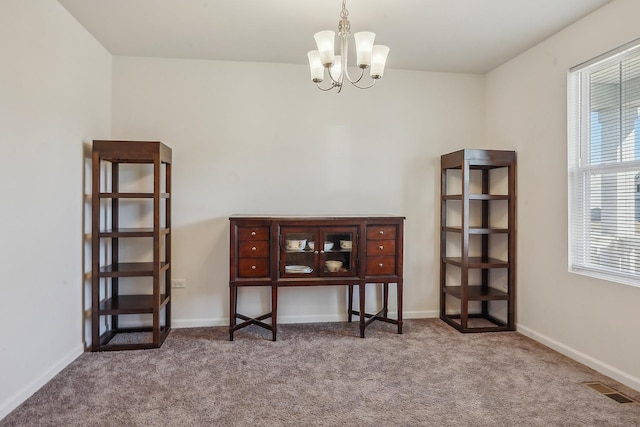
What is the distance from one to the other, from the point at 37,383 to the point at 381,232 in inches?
107

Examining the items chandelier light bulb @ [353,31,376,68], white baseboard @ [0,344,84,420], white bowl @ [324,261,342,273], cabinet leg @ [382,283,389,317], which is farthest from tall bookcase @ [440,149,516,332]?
white baseboard @ [0,344,84,420]

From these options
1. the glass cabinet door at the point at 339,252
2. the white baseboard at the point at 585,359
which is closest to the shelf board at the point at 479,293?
the white baseboard at the point at 585,359

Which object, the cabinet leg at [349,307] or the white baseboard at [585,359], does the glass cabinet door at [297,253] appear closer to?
the cabinet leg at [349,307]

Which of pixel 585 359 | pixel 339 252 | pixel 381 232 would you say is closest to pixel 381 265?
pixel 381 232

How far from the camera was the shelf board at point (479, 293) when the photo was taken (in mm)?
3525

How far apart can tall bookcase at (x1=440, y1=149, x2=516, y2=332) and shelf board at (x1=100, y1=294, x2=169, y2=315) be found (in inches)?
109

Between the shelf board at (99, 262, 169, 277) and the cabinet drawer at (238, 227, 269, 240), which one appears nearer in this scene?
the shelf board at (99, 262, 169, 277)

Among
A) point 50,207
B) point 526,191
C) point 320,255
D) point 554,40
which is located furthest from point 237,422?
point 554,40

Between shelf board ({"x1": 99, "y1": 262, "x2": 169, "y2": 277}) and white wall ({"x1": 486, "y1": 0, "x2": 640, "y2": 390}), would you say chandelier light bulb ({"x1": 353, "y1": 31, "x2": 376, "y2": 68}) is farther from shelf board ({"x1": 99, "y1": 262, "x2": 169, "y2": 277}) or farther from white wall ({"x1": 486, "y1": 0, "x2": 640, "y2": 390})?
shelf board ({"x1": 99, "y1": 262, "x2": 169, "y2": 277})

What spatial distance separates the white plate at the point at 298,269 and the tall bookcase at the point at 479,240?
1.45 m

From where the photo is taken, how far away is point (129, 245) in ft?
11.7

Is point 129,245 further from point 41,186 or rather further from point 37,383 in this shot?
point 37,383

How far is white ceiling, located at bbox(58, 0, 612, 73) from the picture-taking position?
2.67 meters

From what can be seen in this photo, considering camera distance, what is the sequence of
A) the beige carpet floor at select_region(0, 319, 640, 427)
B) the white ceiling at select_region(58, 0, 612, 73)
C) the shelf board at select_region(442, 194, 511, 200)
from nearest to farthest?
the beige carpet floor at select_region(0, 319, 640, 427) → the white ceiling at select_region(58, 0, 612, 73) → the shelf board at select_region(442, 194, 511, 200)
